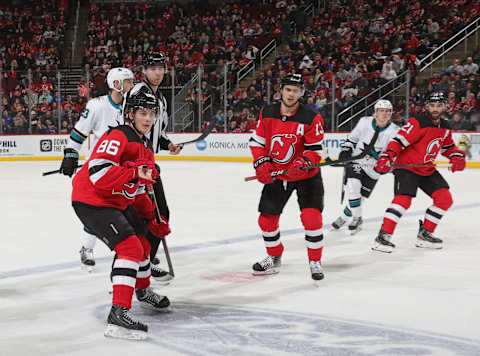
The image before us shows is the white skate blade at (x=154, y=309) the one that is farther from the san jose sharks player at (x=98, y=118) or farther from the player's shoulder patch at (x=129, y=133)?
the san jose sharks player at (x=98, y=118)

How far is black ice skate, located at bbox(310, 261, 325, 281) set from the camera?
4.08m

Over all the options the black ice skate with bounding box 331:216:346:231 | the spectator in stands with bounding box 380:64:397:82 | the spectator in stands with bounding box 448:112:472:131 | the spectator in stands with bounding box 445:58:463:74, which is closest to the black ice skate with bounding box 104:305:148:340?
the black ice skate with bounding box 331:216:346:231

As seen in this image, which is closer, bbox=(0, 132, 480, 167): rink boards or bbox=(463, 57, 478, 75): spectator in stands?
bbox=(463, 57, 478, 75): spectator in stands

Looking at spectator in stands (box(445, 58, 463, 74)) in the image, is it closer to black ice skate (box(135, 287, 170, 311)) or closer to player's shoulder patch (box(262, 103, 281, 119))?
player's shoulder patch (box(262, 103, 281, 119))

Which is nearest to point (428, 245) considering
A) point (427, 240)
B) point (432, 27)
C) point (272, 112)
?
point (427, 240)

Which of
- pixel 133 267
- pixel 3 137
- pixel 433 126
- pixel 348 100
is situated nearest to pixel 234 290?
pixel 133 267

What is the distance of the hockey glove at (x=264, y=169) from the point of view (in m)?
4.13

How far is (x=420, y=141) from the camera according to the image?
17.4ft

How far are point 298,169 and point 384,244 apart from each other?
144 cm

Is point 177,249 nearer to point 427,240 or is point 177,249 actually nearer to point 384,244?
point 384,244

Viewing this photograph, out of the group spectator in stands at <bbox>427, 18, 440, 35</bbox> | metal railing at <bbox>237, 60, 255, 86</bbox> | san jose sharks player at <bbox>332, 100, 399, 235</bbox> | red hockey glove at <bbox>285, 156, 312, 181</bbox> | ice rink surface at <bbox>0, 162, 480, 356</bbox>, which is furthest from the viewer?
metal railing at <bbox>237, 60, 255, 86</bbox>

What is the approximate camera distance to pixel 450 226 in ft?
20.9

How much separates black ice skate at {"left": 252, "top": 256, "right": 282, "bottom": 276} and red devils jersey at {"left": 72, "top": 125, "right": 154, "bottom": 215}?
4.45 ft

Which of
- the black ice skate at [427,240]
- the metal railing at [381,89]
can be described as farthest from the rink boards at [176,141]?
the black ice skate at [427,240]
